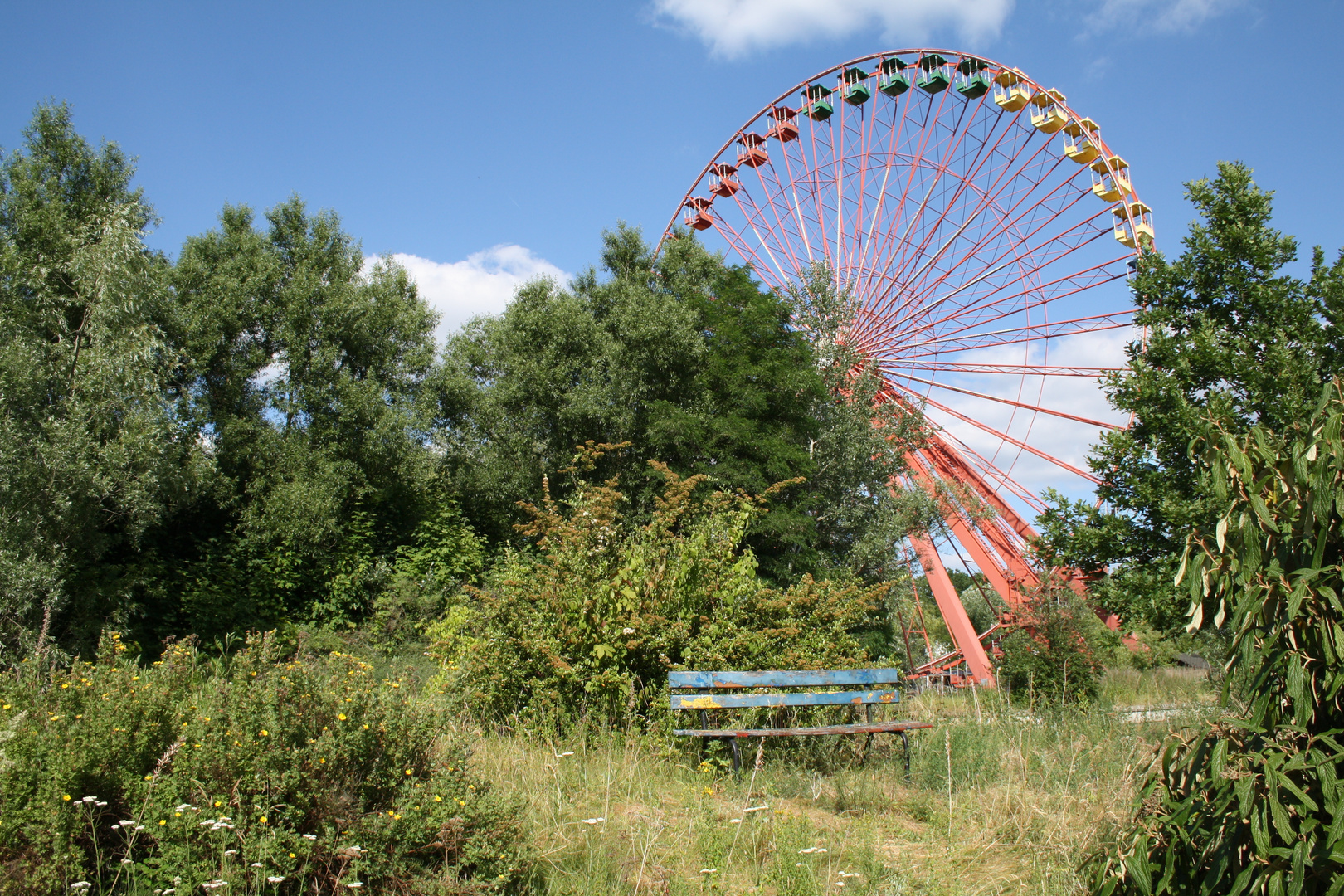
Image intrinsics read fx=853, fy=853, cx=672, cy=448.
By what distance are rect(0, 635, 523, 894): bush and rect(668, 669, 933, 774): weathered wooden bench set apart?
6.11 feet

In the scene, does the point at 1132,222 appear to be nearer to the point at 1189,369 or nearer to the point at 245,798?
the point at 1189,369

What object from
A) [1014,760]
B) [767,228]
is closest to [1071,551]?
[1014,760]

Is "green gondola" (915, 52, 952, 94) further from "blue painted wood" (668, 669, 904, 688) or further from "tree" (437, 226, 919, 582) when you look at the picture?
"blue painted wood" (668, 669, 904, 688)

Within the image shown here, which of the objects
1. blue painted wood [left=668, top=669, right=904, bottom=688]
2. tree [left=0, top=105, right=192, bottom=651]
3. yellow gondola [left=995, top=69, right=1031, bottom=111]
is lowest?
blue painted wood [left=668, top=669, right=904, bottom=688]

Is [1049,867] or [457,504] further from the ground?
Answer: [457,504]

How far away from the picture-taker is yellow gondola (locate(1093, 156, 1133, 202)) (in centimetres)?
1578

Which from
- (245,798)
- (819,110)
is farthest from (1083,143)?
(245,798)

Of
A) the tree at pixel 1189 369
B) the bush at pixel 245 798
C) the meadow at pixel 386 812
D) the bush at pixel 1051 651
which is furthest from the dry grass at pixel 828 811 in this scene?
the bush at pixel 1051 651

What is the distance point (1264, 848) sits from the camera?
1.72 meters

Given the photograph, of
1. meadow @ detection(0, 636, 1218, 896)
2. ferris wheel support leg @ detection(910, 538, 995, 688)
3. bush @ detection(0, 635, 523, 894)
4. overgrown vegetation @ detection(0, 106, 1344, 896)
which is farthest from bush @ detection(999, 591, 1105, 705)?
bush @ detection(0, 635, 523, 894)

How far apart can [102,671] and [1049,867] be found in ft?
12.9

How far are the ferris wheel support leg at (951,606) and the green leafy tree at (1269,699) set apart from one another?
47.2 ft

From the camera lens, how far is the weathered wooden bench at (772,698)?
473cm

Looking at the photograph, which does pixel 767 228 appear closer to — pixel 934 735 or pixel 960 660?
pixel 960 660
